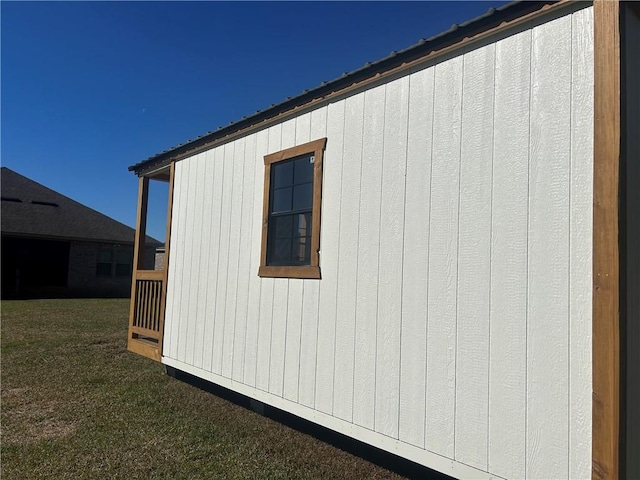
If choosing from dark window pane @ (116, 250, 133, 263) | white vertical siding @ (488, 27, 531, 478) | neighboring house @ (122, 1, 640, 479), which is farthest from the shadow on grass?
dark window pane @ (116, 250, 133, 263)

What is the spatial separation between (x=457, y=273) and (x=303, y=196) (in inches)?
71.1

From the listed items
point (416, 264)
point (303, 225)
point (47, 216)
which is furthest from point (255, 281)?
point (47, 216)

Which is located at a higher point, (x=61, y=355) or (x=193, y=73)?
(x=193, y=73)

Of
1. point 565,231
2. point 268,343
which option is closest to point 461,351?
point 565,231

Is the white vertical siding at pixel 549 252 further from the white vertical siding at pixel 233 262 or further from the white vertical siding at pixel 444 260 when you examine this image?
the white vertical siding at pixel 233 262

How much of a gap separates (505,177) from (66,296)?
20826mm

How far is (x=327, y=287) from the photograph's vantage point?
3.66 metres

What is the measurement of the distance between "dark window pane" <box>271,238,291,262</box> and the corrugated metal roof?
4.28 ft

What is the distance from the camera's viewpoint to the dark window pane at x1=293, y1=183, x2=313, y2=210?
407cm

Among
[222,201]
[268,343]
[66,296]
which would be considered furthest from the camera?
[66,296]

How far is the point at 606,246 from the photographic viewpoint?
2.16 metres

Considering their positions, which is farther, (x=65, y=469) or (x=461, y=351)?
(x=65, y=469)

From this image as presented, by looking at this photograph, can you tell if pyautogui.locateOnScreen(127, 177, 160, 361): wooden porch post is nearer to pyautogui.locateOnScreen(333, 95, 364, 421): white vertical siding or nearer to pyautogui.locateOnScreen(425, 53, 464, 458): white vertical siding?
pyautogui.locateOnScreen(333, 95, 364, 421): white vertical siding

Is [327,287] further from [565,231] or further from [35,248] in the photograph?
[35,248]
